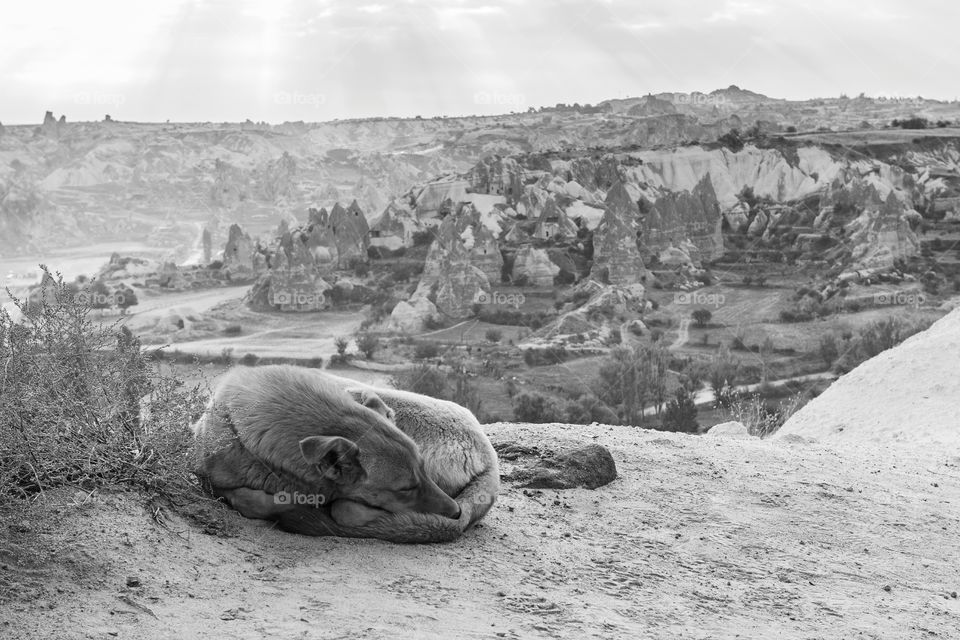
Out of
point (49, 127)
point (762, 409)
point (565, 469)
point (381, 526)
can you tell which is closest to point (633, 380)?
point (762, 409)

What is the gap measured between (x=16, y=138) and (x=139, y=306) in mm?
56017

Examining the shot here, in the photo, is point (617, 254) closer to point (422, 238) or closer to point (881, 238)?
point (422, 238)

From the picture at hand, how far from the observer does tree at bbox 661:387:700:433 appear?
26.0 metres

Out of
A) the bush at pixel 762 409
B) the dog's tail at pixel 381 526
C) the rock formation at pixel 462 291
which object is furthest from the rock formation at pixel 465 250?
the dog's tail at pixel 381 526

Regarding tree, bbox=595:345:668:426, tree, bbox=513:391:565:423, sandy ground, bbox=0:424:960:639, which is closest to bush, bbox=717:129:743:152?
tree, bbox=595:345:668:426

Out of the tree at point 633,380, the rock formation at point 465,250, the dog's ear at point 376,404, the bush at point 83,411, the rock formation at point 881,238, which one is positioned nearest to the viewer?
the bush at point 83,411

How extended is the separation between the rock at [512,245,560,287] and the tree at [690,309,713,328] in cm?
704

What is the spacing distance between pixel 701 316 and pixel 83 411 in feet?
122

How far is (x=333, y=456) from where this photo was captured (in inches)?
168

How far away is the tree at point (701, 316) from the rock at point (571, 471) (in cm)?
3415

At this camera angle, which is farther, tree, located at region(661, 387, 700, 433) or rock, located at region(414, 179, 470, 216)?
rock, located at region(414, 179, 470, 216)

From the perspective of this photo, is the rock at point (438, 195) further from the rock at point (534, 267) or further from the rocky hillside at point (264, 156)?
the rocky hillside at point (264, 156)

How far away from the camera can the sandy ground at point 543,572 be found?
3.56 metres

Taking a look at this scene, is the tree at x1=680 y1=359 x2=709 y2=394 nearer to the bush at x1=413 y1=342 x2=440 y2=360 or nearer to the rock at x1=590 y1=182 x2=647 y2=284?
the rock at x1=590 y1=182 x2=647 y2=284
